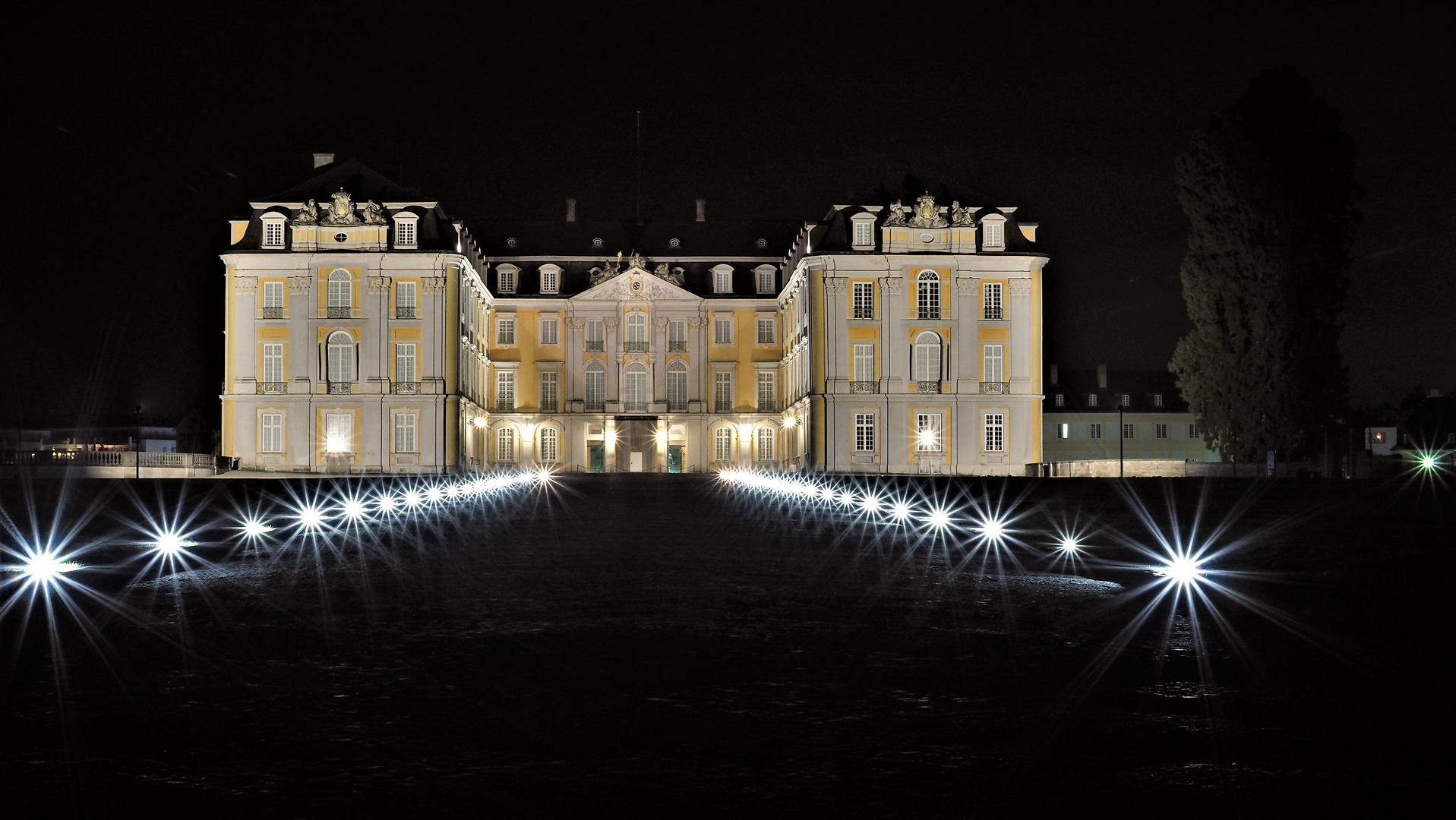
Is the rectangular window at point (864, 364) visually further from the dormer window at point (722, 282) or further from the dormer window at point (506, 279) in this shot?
Answer: the dormer window at point (506, 279)

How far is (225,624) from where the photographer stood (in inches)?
467

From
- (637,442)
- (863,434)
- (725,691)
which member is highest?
(863,434)

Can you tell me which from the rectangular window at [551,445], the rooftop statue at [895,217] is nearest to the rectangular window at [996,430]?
the rooftop statue at [895,217]

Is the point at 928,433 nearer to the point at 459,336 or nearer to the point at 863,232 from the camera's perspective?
the point at 863,232

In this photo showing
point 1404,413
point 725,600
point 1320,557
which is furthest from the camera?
point 1404,413

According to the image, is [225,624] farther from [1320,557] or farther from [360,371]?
[360,371]

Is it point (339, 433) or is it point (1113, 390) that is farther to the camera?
point (1113, 390)

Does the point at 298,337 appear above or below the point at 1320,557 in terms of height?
above

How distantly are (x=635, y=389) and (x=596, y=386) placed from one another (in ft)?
6.71

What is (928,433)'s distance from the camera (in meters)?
64.1

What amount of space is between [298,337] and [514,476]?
37.9 ft

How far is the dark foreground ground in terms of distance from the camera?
21.0 ft

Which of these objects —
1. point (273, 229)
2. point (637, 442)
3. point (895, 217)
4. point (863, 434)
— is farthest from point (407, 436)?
point (895, 217)

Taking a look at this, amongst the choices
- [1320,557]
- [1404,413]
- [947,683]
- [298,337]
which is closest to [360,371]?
[298,337]
